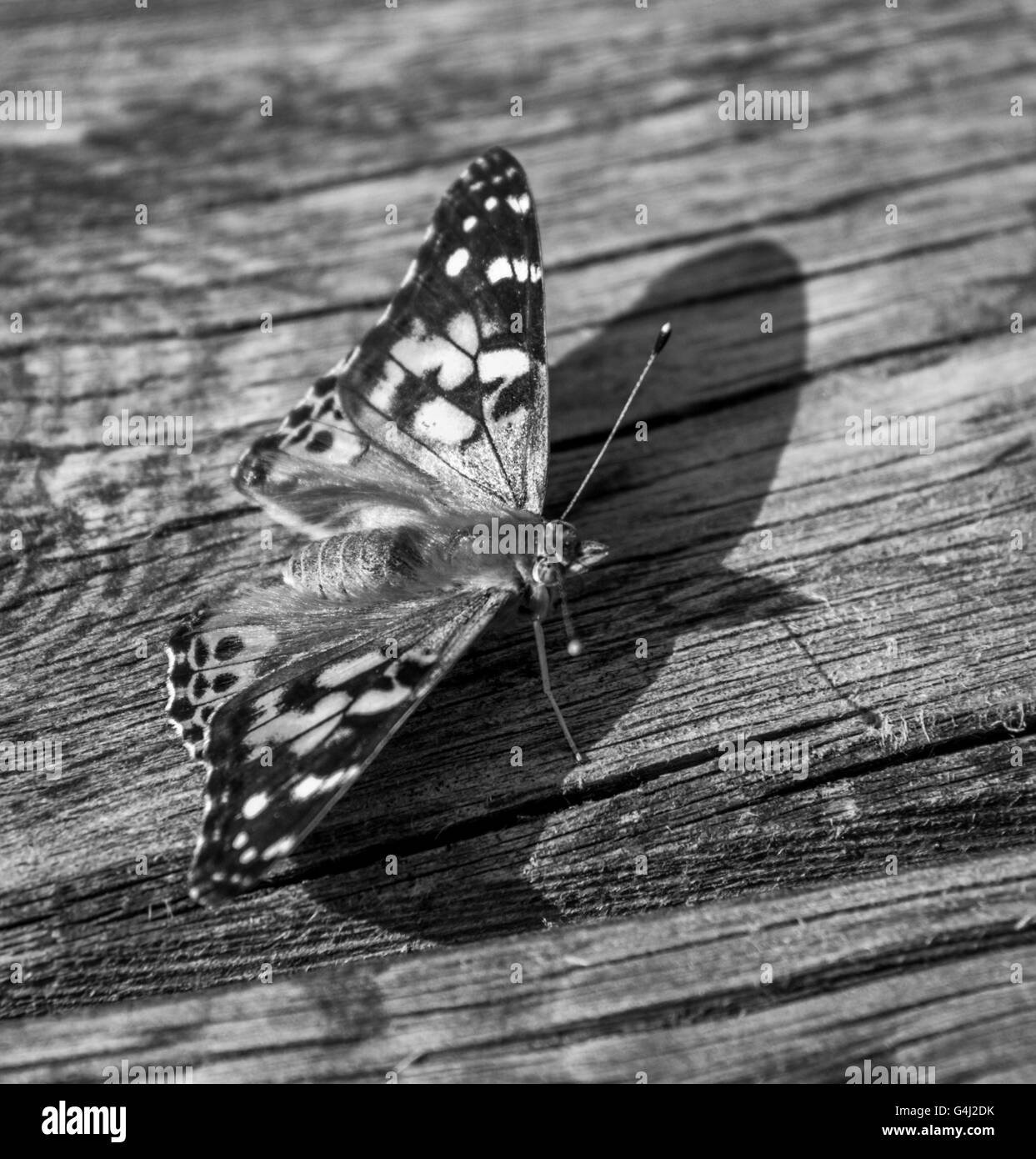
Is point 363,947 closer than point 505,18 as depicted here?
Yes

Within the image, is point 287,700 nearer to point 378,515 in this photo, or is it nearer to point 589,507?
point 378,515

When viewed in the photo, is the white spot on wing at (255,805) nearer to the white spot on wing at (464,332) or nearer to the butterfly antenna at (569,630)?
the butterfly antenna at (569,630)

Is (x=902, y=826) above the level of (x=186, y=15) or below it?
below

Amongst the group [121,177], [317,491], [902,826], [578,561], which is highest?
[121,177]

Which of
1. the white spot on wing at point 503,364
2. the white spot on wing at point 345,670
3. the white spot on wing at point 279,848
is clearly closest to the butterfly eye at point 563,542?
the white spot on wing at point 345,670

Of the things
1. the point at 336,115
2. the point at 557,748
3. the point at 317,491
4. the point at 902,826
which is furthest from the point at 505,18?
the point at 902,826

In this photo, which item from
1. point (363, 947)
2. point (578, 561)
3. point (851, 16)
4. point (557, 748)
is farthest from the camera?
point (851, 16)

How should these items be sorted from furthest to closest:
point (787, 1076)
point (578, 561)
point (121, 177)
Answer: point (121, 177), point (578, 561), point (787, 1076)
